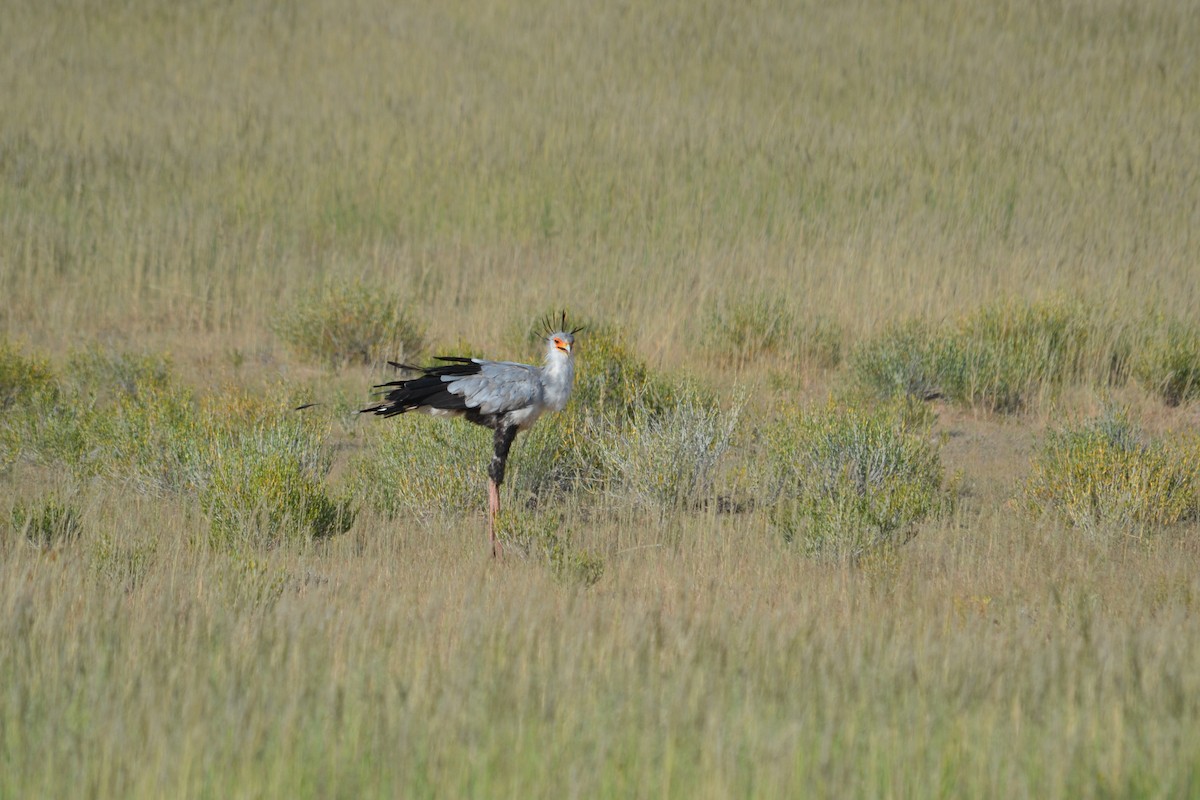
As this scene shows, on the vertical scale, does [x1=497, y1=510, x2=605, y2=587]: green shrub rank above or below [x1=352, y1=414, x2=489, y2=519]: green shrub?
above

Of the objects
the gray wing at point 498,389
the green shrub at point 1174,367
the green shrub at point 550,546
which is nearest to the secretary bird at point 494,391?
the gray wing at point 498,389

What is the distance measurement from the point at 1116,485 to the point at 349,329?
687 centimetres

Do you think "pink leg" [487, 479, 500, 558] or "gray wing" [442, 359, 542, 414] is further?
"gray wing" [442, 359, 542, 414]

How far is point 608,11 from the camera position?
24.0 meters

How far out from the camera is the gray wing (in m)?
6.38

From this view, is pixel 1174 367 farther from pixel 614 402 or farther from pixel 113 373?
pixel 113 373

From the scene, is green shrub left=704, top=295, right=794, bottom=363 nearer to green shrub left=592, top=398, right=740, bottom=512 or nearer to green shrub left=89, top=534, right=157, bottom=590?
green shrub left=592, top=398, right=740, bottom=512

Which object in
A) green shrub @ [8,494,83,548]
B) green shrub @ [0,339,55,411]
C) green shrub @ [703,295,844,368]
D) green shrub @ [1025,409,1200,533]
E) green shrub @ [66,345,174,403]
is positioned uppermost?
green shrub @ [1025,409,1200,533]

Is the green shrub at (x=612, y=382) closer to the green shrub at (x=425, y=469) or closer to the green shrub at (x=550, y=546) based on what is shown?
the green shrub at (x=425, y=469)

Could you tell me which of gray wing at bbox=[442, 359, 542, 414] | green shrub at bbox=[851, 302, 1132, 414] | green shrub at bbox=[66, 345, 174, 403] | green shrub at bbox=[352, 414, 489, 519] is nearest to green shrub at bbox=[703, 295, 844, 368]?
green shrub at bbox=[851, 302, 1132, 414]

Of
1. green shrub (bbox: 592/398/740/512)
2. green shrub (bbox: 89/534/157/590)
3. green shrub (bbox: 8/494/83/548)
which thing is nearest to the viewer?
green shrub (bbox: 89/534/157/590)

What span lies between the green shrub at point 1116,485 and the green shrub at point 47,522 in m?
5.33

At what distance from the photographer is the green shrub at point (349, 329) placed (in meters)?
Answer: 11.0

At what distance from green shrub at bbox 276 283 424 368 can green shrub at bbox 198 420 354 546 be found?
419 cm
